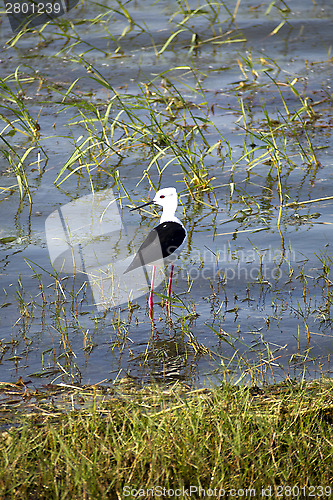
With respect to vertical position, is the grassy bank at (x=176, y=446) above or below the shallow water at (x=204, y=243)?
above

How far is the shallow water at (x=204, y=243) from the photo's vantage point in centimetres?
402

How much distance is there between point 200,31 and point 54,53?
2253 mm

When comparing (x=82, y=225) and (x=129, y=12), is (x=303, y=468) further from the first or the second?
(x=129, y=12)

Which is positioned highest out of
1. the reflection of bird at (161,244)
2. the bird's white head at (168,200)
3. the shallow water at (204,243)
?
the bird's white head at (168,200)

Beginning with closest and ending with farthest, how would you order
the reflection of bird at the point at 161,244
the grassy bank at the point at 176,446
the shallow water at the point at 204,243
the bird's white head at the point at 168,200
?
the grassy bank at the point at 176,446, the shallow water at the point at 204,243, the reflection of bird at the point at 161,244, the bird's white head at the point at 168,200

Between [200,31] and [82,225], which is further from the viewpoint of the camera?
[200,31]

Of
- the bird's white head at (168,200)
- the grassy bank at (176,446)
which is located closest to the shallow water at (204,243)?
the grassy bank at (176,446)

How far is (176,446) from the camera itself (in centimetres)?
299

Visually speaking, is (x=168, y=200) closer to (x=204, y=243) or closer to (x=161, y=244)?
(x=161, y=244)

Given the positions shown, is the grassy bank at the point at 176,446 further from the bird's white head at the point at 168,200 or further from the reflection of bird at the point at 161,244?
the bird's white head at the point at 168,200

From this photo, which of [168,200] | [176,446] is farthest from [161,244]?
[176,446]

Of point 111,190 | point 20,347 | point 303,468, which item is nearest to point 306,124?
point 111,190

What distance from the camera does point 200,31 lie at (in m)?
9.72

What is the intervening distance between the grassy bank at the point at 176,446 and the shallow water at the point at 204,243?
292 millimetres
